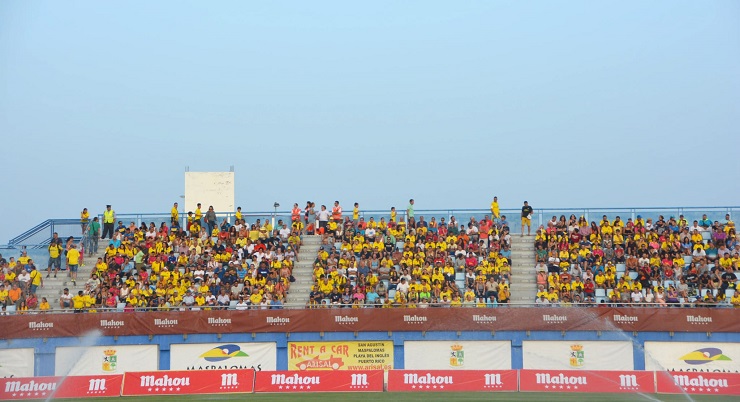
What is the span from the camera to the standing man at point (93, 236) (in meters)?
47.5

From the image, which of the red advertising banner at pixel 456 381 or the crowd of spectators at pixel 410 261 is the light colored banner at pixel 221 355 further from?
the red advertising banner at pixel 456 381

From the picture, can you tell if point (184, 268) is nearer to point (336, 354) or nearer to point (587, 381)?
point (336, 354)

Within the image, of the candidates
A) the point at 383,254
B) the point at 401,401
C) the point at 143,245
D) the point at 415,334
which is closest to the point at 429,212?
the point at 383,254

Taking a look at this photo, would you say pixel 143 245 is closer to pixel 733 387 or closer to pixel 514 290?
pixel 514 290

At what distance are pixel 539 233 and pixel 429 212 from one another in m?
5.65

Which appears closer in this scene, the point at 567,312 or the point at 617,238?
the point at 567,312

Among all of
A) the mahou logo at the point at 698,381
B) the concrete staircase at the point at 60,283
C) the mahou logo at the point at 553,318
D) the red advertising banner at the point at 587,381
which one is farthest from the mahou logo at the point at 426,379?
the concrete staircase at the point at 60,283

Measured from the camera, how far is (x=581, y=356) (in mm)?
39250

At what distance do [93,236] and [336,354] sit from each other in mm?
15436

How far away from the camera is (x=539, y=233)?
45844 mm

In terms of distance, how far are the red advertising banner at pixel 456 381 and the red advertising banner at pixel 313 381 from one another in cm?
80

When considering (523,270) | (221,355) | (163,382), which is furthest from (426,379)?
(523,270)

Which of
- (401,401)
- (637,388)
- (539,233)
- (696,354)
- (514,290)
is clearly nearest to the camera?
(401,401)

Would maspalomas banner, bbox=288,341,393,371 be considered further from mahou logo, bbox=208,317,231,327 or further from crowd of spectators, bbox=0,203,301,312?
mahou logo, bbox=208,317,231,327
